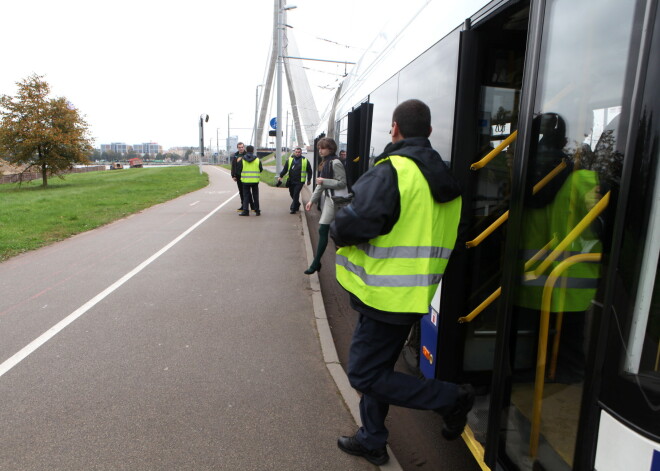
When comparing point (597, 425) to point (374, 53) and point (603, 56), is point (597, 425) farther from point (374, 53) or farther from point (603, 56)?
point (374, 53)

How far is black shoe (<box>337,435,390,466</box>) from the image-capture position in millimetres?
2887

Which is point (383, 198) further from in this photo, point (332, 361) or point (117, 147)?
point (117, 147)

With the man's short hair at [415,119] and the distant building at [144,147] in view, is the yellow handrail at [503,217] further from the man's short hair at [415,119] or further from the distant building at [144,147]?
the distant building at [144,147]

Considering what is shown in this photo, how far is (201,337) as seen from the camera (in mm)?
4863

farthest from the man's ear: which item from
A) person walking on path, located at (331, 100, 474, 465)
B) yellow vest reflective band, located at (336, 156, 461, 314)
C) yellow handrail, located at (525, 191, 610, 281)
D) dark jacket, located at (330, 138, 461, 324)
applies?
yellow handrail, located at (525, 191, 610, 281)

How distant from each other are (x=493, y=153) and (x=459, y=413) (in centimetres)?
143

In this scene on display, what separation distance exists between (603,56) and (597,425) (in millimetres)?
1268

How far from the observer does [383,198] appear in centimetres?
231

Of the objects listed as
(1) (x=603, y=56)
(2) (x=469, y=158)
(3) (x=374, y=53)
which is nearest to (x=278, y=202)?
(3) (x=374, y=53)

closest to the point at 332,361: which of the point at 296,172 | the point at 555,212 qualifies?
the point at 555,212

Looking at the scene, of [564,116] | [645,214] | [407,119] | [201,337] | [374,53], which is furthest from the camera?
[374,53]

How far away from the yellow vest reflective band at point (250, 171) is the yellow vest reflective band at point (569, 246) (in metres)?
11.3

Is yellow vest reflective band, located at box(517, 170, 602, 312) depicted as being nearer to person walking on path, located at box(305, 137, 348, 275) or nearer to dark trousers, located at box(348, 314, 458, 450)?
dark trousers, located at box(348, 314, 458, 450)

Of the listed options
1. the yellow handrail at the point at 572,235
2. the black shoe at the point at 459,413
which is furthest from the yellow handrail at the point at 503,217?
the black shoe at the point at 459,413
